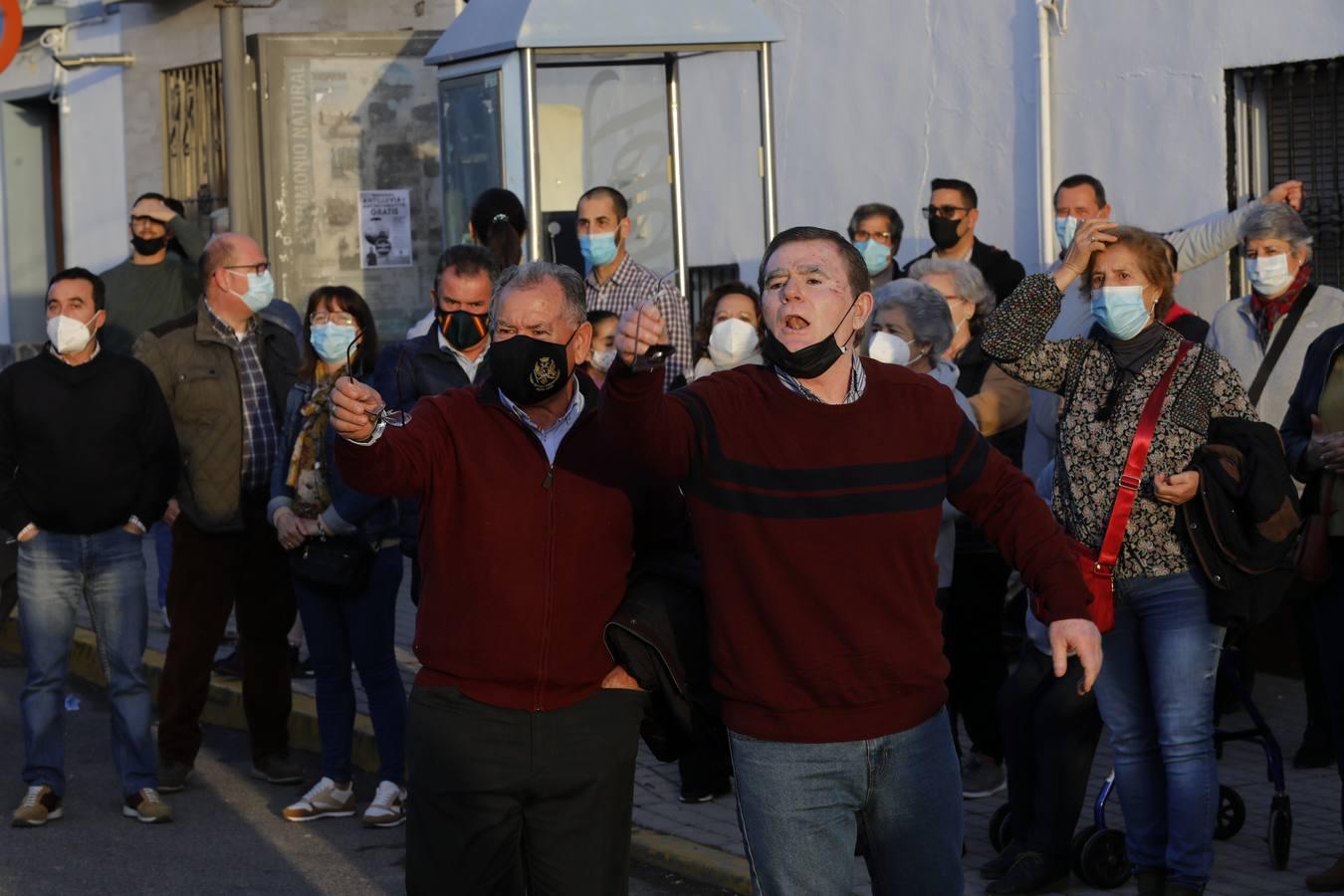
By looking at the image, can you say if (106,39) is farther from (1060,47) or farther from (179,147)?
(1060,47)

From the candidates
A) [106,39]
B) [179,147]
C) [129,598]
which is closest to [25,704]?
[129,598]

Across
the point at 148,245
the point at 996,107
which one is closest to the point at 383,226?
the point at 148,245

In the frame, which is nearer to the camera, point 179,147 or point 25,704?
point 25,704

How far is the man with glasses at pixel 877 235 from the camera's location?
8922 mm

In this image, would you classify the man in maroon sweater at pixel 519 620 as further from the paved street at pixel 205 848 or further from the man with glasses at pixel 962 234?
the man with glasses at pixel 962 234

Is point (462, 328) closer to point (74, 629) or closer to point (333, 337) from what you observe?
point (333, 337)

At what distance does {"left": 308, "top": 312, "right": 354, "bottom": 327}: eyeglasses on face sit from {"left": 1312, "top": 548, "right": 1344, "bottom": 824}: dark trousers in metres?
3.46

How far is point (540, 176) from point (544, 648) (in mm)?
7161

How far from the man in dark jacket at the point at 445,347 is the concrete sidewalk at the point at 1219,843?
4.08ft

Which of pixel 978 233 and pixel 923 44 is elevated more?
pixel 923 44

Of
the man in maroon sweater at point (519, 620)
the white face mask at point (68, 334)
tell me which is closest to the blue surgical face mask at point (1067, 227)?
the white face mask at point (68, 334)

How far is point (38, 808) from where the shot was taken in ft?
25.0

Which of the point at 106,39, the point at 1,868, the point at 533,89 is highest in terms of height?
the point at 106,39

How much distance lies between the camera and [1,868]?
23.1ft
